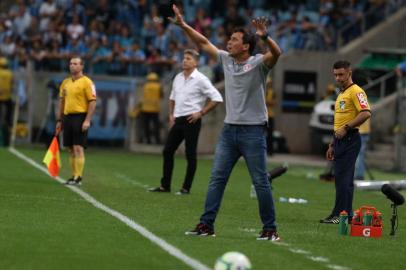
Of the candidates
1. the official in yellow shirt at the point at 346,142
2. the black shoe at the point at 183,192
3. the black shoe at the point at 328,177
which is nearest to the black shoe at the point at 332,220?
the official in yellow shirt at the point at 346,142

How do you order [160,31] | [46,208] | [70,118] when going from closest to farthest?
1. [46,208]
2. [70,118]
3. [160,31]

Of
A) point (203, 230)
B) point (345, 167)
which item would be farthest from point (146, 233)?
point (345, 167)

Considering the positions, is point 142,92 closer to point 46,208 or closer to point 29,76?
point 29,76

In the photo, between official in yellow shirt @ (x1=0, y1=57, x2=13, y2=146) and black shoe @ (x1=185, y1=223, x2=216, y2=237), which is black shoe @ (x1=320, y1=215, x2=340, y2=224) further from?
official in yellow shirt @ (x1=0, y1=57, x2=13, y2=146)

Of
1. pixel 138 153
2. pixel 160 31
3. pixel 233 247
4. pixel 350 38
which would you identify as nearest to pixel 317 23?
pixel 350 38

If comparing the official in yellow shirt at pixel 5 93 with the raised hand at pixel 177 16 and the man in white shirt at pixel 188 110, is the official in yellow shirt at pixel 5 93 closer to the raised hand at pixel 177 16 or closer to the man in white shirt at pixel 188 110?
the man in white shirt at pixel 188 110

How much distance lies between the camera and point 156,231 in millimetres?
12055

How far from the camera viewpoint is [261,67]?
37.9 feet

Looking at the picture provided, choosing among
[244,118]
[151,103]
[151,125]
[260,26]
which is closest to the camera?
[260,26]

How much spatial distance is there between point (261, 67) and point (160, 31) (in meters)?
22.7

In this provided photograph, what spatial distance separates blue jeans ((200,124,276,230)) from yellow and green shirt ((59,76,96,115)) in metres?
6.56

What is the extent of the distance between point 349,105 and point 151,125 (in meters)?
19.0

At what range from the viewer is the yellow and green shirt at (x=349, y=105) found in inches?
547

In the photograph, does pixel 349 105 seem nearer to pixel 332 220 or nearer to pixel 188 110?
pixel 332 220
